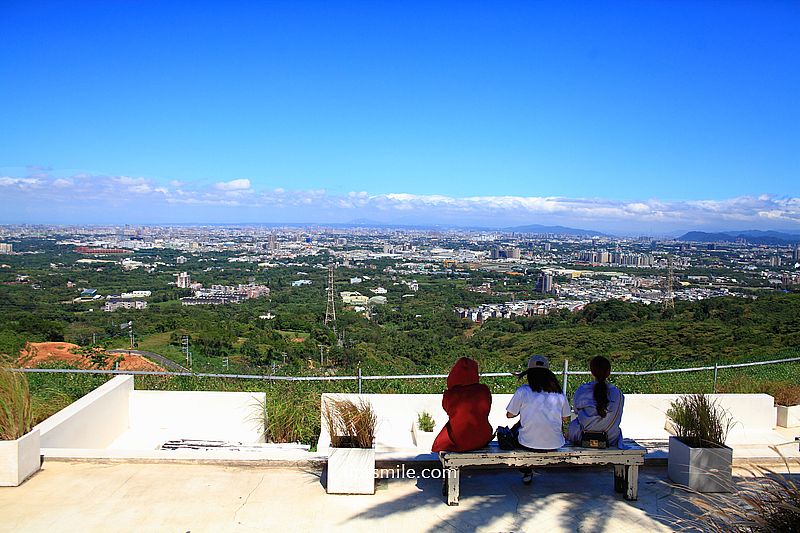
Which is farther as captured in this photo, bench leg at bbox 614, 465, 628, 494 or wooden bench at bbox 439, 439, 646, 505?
bench leg at bbox 614, 465, 628, 494

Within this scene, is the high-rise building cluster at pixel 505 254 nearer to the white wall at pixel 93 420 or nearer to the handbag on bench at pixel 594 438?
the white wall at pixel 93 420

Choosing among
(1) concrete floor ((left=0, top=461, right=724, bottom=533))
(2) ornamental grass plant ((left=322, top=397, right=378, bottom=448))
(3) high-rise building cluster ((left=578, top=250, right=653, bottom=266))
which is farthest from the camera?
(3) high-rise building cluster ((left=578, top=250, right=653, bottom=266))

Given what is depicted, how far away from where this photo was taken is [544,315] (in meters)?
34.4

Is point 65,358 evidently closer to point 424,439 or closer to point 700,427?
point 424,439

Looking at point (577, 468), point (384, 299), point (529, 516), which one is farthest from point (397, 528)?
point (384, 299)

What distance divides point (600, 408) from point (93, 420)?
5567 mm

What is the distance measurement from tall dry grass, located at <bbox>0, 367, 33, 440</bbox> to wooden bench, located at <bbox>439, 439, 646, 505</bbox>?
3.26 meters

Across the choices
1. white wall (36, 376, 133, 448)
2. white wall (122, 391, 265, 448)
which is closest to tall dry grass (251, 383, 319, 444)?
white wall (122, 391, 265, 448)

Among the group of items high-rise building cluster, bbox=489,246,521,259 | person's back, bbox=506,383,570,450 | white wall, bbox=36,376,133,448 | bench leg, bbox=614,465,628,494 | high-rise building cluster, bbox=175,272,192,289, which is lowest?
high-rise building cluster, bbox=175,272,192,289

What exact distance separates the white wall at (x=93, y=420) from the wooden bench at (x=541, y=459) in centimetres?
380

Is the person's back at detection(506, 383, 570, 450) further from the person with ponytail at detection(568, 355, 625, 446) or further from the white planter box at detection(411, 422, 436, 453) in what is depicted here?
the white planter box at detection(411, 422, 436, 453)

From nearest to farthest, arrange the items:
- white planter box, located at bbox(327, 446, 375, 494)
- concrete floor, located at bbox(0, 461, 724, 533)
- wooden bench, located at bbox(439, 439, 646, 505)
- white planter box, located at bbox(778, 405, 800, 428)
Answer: concrete floor, located at bbox(0, 461, 724, 533), wooden bench, located at bbox(439, 439, 646, 505), white planter box, located at bbox(327, 446, 375, 494), white planter box, located at bbox(778, 405, 800, 428)

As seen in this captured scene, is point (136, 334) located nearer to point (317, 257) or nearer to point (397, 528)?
point (397, 528)

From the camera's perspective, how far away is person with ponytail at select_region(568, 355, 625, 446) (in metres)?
4.97
